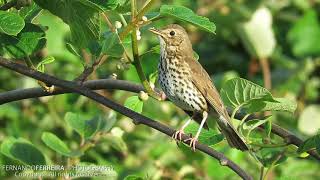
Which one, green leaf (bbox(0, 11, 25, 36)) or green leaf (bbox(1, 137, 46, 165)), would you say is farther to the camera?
green leaf (bbox(1, 137, 46, 165))

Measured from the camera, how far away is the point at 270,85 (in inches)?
257

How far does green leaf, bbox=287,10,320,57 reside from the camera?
7328 mm

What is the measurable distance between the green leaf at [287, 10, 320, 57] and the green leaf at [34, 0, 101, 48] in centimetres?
510

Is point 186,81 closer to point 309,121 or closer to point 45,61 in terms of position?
point 45,61

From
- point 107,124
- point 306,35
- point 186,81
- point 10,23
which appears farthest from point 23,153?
point 306,35

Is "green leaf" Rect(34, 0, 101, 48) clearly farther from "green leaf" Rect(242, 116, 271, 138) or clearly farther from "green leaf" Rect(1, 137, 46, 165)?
"green leaf" Rect(1, 137, 46, 165)

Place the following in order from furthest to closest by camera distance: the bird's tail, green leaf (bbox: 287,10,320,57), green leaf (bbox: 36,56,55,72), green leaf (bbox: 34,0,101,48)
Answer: green leaf (bbox: 287,10,320,57), the bird's tail, green leaf (bbox: 36,56,55,72), green leaf (bbox: 34,0,101,48)

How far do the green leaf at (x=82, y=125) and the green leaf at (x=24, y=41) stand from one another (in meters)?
0.96

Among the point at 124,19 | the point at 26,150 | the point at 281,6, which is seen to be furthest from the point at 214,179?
the point at 281,6

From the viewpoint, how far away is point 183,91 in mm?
3754

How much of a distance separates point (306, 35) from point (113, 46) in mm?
5298

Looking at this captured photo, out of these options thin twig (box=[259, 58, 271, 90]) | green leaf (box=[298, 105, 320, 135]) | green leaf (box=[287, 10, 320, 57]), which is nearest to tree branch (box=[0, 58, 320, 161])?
green leaf (box=[298, 105, 320, 135])

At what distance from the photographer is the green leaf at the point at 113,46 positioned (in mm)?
2346

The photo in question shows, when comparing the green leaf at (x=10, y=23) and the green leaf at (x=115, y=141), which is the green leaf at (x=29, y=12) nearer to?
the green leaf at (x=10, y=23)
